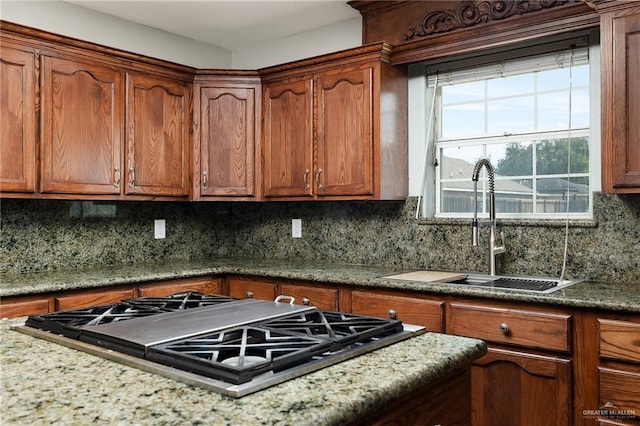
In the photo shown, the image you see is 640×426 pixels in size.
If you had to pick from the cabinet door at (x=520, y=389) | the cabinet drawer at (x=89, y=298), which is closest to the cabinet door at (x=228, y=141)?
the cabinet drawer at (x=89, y=298)

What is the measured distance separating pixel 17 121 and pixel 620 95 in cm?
290

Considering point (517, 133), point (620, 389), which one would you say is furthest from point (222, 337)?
point (517, 133)

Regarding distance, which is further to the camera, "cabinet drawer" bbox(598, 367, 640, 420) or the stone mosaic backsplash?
the stone mosaic backsplash

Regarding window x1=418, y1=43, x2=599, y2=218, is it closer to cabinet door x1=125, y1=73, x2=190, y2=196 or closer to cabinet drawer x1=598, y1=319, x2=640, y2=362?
cabinet drawer x1=598, y1=319, x2=640, y2=362

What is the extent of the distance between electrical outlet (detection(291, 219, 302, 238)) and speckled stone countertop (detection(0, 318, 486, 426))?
2728 millimetres

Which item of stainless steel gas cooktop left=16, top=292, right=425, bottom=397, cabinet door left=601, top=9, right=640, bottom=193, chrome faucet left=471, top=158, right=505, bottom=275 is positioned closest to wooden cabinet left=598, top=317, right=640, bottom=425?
cabinet door left=601, top=9, right=640, bottom=193

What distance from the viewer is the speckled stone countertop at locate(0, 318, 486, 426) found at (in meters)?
0.82

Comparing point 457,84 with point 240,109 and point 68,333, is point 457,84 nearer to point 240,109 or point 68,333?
point 240,109

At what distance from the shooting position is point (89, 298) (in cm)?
278

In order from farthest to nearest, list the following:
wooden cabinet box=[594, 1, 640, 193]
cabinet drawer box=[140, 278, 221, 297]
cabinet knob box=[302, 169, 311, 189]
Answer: cabinet knob box=[302, 169, 311, 189] → cabinet drawer box=[140, 278, 221, 297] → wooden cabinet box=[594, 1, 640, 193]

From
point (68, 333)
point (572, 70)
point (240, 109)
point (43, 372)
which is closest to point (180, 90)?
point (240, 109)

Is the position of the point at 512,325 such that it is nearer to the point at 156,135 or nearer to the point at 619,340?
the point at 619,340

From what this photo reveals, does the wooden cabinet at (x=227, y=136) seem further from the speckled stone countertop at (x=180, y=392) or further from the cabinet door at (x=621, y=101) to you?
the speckled stone countertop at (x=180, y=392)

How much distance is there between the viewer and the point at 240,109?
3.72 m
